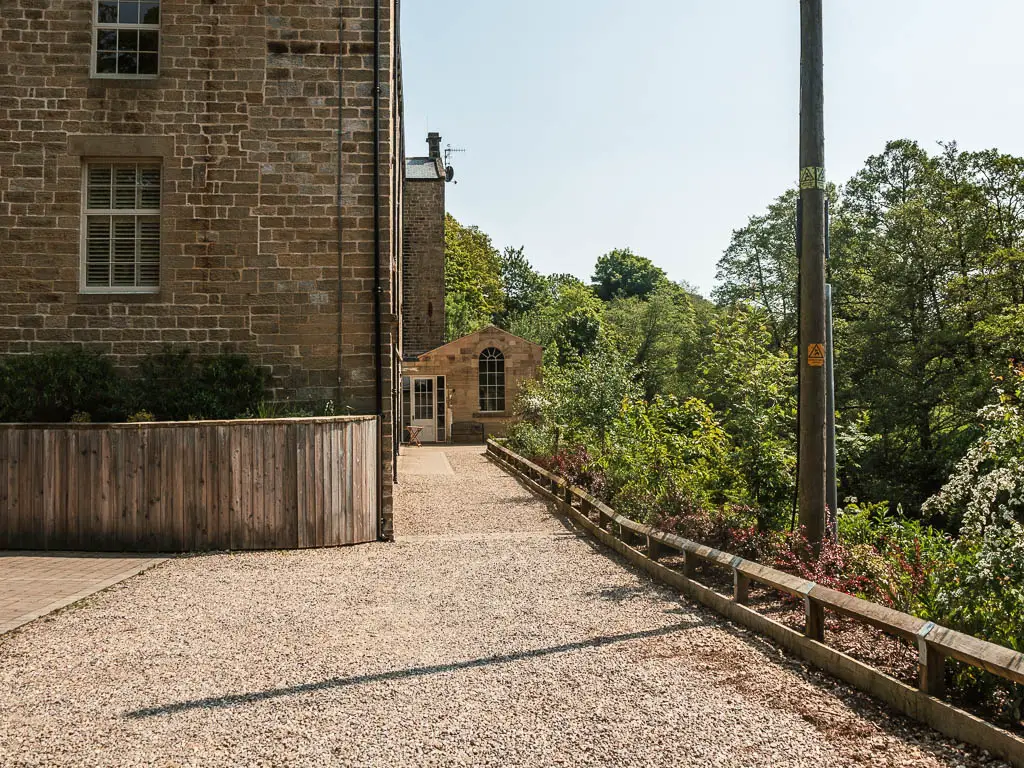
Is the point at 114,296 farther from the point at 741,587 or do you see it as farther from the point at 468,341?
the point at 468,341

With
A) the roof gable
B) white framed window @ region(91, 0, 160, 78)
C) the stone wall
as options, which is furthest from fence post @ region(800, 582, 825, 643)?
the stone wall

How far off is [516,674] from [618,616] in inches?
63.7

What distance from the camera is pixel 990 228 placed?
2219 cm

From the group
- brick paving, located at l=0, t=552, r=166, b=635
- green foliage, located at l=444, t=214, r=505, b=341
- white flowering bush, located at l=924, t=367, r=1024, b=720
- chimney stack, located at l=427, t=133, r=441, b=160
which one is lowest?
brick paving, located at l=0, t=552, r=166, b=635

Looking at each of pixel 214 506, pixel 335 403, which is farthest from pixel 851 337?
pixel 214 506

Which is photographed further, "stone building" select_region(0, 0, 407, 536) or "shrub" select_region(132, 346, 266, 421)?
"stone building" select_region(0, 0, 407, 536)

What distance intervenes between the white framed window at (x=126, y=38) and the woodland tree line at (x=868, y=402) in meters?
7.88

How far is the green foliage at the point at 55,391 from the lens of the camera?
383 inches

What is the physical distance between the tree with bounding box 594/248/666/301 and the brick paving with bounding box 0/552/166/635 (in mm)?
75402

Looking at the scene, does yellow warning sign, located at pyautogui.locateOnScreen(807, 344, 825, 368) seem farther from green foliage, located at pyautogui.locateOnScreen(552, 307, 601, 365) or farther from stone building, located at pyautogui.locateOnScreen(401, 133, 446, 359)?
green foliage, located at pyautogui.locateOnScreen(552, 307, 601, 365)

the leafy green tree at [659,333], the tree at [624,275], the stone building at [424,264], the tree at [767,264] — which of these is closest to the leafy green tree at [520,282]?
the tree at [624,275]

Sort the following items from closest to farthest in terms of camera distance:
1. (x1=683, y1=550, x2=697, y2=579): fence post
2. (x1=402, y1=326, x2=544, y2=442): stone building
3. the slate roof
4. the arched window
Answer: (x1=683, y1=550, x2=697, y2=579): fence post, (x1=402, y1=326, x2=544, y2=442): stone building, the arched window, the slate roof

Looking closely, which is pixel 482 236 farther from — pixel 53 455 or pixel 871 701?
pixel 871 701

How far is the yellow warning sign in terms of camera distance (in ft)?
21.5
